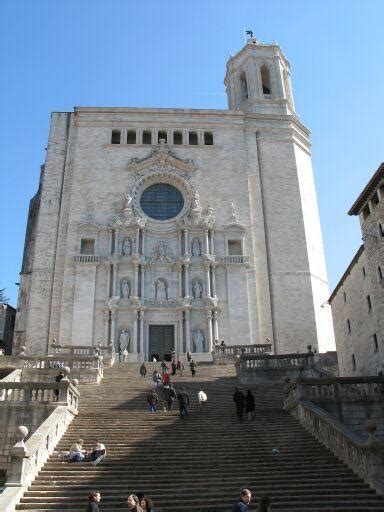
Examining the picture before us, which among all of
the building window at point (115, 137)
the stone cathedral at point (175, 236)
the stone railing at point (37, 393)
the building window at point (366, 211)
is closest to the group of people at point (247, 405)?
the stone railing at point (37, 393)

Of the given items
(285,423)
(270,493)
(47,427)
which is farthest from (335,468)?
(47,427)

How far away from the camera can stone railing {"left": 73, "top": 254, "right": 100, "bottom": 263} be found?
32.6 metres

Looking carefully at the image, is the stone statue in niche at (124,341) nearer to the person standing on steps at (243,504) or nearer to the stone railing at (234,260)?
the stone railing at (234,260)

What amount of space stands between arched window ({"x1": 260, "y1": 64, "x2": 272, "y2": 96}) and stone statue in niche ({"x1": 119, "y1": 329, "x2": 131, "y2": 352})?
22.2 meters

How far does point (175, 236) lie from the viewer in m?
34.4

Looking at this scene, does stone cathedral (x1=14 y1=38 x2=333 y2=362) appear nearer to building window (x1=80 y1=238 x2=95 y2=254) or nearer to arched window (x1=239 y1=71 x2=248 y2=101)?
building window (x1=80 y1=238 x2=95 y2=254)

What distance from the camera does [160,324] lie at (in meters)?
32.2

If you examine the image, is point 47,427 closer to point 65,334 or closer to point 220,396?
point 220,396

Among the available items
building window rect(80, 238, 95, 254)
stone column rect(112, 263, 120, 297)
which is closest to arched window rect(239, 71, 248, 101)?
building window rect(80, 238, 95, 254)

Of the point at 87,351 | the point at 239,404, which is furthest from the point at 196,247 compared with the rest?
the point at 239,404

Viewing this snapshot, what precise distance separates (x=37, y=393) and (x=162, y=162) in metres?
22.6

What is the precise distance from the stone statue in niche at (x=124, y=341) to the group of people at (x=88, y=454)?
1756cm

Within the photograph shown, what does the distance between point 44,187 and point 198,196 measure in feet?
32.8

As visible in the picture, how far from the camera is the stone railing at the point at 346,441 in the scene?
11.6m
